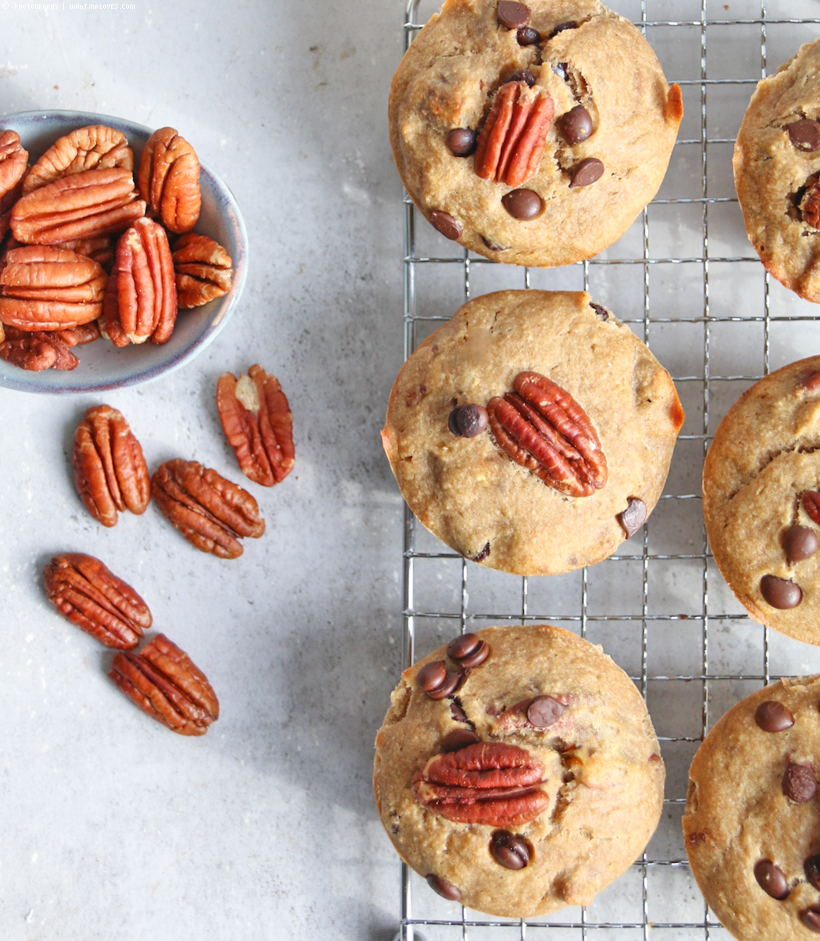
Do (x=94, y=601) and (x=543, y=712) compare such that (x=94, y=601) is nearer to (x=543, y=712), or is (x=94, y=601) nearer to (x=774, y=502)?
(x=543, y=712)

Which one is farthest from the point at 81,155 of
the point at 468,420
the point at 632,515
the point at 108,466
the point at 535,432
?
the point at 632,515

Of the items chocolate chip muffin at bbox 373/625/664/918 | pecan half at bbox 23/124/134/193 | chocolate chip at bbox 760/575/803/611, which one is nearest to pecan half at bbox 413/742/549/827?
chocolate chip muffin at bbox 373/625/664/918

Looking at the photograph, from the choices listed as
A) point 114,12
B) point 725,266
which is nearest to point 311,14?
point 114,12

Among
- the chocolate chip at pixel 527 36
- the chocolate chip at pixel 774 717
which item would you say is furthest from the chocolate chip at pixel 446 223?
the chocolate chip at pixel 774 717

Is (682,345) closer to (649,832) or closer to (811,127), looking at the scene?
(811,127)

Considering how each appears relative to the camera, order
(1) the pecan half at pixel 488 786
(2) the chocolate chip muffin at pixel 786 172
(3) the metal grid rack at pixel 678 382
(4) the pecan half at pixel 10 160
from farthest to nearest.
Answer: (3) the metal grid rack at pixel 678 382 < (4) the pecan half at pixel 10 160 < (2) the chocolate chip muffin at pixel 786 172 < (1) the pecan half at pixel 488 786

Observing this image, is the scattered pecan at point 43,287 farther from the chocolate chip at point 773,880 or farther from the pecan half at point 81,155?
the chocolate chip at point 773,880

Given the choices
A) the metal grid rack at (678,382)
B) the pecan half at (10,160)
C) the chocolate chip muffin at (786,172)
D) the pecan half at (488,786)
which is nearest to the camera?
the pecan half at (488,786)
